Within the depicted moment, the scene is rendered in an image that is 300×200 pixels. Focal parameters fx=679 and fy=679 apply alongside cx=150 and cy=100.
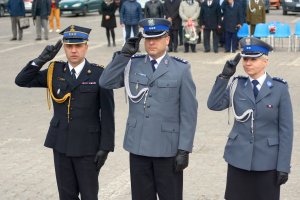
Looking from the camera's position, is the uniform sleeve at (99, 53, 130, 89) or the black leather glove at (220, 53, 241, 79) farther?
the uniform sleeve at (99, 53, 130, 89)

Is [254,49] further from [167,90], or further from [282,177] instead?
[282,177]

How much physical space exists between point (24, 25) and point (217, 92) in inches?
713

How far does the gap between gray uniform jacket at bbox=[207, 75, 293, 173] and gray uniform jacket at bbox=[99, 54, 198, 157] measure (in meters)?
0.30

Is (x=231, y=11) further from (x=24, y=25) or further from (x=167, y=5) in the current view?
(x=24, y=25)

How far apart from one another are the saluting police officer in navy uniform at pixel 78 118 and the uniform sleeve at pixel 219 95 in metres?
0.88

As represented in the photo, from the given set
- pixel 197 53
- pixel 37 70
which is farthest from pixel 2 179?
pixel 197 53

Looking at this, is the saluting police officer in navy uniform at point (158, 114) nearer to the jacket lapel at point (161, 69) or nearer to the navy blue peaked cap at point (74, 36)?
the jacket lapel at point (161, 69)

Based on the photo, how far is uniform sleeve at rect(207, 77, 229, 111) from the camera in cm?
537

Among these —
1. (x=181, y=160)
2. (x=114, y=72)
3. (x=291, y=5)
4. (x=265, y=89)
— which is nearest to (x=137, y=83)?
(x=114, y=72)

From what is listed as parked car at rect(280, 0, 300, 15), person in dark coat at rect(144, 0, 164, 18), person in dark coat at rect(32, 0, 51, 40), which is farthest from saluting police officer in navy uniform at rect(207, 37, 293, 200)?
parked car at rect(280, 0, 300, 15)

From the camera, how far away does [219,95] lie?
5.43 metres

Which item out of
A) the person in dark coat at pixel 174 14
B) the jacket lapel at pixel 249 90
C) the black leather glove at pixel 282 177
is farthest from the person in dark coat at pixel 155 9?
the black leather glove at pixel 282 177

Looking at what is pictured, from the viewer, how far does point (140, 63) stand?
222 inches

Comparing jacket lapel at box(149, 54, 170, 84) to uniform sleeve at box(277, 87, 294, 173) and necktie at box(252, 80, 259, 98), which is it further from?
uniform sleeve at box(277, 87, 294, 173)
